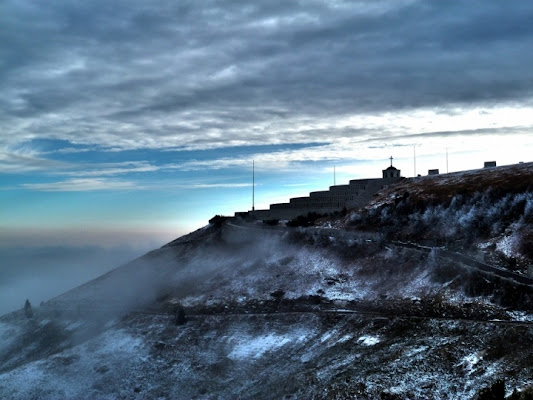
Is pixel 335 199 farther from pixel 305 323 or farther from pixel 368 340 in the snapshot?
pixel 368 340

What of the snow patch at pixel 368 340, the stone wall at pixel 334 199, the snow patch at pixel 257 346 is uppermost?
the stone wall at pixel 334 199

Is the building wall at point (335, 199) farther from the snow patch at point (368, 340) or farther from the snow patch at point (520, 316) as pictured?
the snow patch at point (520, 316)

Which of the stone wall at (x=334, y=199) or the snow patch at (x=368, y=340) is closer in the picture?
the snow patch at (x=368, y=340)

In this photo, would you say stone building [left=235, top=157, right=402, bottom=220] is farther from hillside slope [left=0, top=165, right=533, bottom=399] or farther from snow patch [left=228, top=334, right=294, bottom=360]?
snow patch [left=228, top=334, right=294, bottom=360]

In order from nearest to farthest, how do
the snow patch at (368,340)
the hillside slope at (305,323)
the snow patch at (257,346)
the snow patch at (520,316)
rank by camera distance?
1. the hillside slope at (305,323)
2. the snow patch at (520,316)
3. the snow patch at (368,340)
4. the snow patch at (257,346)

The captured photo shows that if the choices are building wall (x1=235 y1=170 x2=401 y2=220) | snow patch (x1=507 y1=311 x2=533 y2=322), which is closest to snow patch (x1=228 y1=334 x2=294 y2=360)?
snow patch (x1=507 y1=311 x2=533 y2=322)

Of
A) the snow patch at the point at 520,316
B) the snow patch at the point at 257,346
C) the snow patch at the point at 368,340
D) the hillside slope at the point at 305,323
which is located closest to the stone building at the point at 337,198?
the hillside slope at the point at 305,323

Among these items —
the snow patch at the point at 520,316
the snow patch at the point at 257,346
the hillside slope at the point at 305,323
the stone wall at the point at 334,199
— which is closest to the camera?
the hillside slope at the point at 305,323

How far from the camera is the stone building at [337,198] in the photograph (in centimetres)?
8650

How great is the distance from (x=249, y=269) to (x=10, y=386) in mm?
31352

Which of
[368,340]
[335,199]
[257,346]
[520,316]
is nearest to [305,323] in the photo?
[257,346]

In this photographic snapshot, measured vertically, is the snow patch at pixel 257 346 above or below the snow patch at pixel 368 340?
below

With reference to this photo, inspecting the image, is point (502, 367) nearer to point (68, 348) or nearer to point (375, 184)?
point (68, 348)

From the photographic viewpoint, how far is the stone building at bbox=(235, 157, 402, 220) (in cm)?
8650
